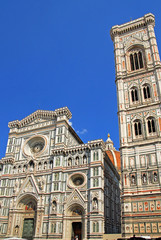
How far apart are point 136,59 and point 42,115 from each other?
1940 cm

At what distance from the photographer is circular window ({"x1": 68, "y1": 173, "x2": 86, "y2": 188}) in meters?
32.8

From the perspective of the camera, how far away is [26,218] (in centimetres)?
3397

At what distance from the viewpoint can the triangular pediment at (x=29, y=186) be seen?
34.5m

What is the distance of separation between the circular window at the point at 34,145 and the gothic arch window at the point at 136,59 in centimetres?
1992

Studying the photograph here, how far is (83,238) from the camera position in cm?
2862

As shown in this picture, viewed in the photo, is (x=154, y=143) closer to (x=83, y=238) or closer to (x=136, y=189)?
(x=136, y=189)

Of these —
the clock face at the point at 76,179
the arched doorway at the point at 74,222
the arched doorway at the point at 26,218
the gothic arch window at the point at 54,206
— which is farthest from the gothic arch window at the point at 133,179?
the arched doorway at the point at 26,218

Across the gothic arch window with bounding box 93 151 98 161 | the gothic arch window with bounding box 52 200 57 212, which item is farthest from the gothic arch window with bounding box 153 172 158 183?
the gothic arch window with bounding box 52 200 57 212

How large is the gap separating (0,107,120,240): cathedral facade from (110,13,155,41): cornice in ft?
62.8

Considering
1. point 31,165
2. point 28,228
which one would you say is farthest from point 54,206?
point 31,165

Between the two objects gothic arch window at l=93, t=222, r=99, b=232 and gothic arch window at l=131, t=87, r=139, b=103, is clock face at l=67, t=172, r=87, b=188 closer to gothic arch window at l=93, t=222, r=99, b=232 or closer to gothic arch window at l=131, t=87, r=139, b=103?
gothic arch window at l=93, t=222, r=99, b=232

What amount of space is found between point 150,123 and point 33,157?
19.1 metres

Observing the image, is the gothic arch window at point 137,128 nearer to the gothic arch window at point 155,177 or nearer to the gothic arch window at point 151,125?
the gothic arch window at point 151,125

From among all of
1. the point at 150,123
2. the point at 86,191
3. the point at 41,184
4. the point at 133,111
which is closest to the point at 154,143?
the point at 150,123
